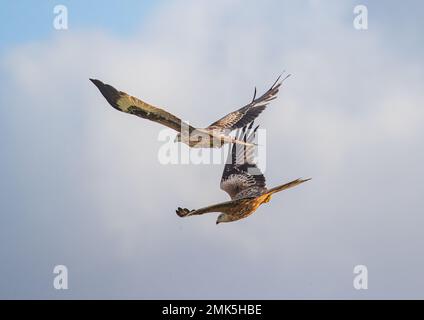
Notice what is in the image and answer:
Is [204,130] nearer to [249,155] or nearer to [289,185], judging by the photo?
[249,155]

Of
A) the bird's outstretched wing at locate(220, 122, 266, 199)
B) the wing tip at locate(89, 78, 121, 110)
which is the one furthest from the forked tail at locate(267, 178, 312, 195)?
the wing tip at locate(89, 78, 121, 110)

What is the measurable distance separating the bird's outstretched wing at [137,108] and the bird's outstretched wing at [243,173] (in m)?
1.77

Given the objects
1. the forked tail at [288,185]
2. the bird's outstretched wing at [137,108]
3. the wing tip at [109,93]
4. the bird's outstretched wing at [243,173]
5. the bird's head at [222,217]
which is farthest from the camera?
the bird's outstretched wing at [243,173]

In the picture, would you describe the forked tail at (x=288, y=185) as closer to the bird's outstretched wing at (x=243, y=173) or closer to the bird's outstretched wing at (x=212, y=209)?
the bird's outstretched wing at (x=212, y=209)

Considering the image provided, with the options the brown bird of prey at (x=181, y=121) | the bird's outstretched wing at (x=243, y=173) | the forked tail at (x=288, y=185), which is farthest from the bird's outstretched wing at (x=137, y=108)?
the forked tail at (x=288, y=185)

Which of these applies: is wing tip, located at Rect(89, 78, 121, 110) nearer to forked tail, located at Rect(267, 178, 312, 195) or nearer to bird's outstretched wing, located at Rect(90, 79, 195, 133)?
bird's outstretched wing, located at Rect(90, 79, 195, 133)

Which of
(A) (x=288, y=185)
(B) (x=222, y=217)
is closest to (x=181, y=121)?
(B) (x=222, y=217)

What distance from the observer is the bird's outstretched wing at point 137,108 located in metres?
16.0

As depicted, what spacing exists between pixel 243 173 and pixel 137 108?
116 inches

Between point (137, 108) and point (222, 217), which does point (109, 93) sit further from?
point (222, 217)

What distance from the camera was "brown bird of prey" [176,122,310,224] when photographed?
14.9m

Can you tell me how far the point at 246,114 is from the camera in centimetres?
1964
